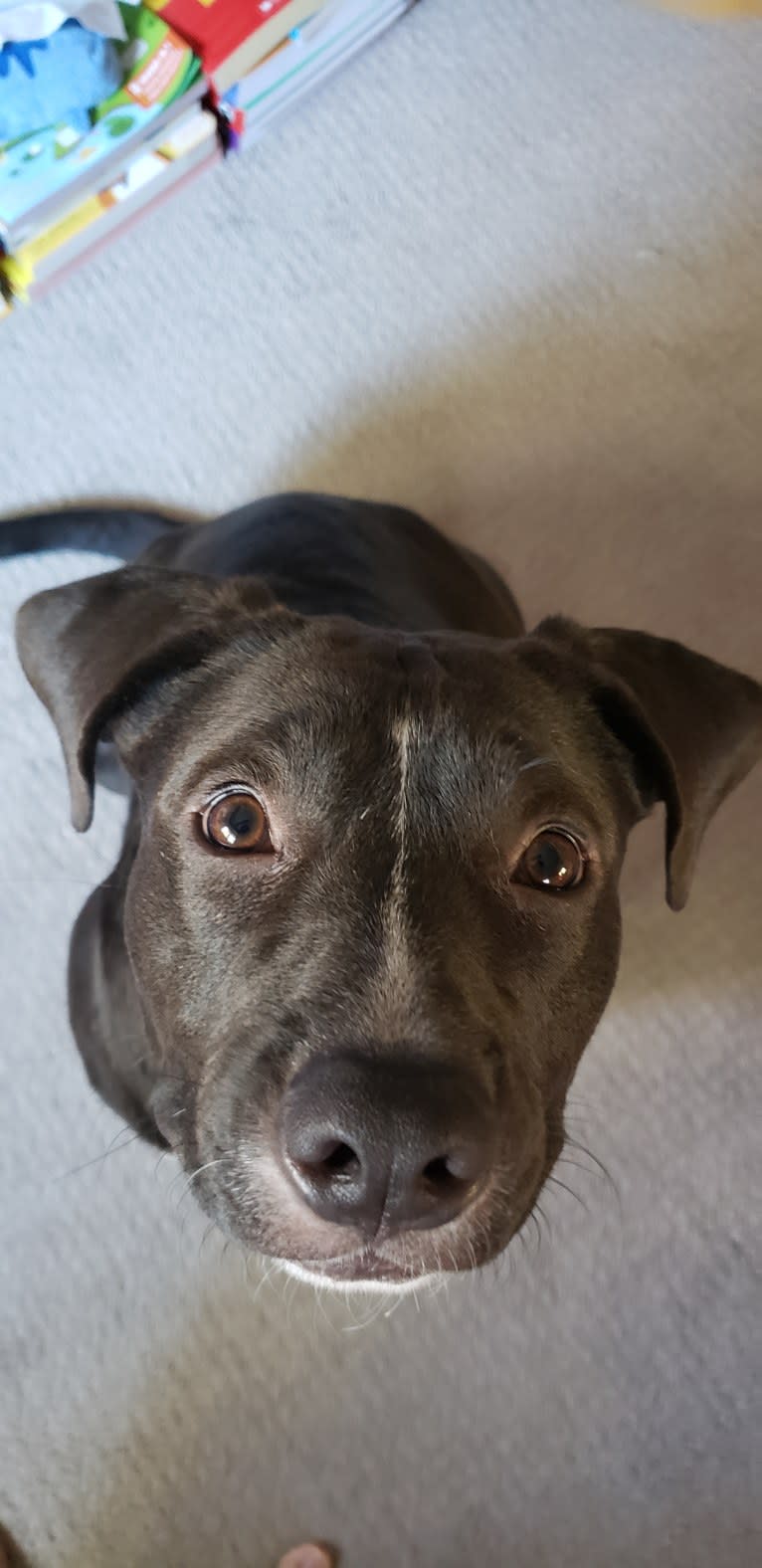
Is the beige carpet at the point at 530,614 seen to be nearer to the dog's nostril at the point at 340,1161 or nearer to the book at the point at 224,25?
the book at the point at 224,25

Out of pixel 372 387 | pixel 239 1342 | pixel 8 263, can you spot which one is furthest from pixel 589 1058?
pixel 8 263

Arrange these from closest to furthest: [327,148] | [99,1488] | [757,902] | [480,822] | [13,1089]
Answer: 1. [480,822]
2. [99,1488]
3. [13,1089]
4. [757,902]
5. [327,148]

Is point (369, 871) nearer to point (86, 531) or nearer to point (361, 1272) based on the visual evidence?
point (361, 1272)

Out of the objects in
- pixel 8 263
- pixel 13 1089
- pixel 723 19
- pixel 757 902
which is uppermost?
pixel 8 263

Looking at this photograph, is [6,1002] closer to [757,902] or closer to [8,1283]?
[8,1283]

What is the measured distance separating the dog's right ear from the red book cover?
176cm

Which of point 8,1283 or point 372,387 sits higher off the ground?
point 372,387

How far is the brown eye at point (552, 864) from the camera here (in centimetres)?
153

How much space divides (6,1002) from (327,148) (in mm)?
2440

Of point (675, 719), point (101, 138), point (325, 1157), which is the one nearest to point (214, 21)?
point (101, 138)

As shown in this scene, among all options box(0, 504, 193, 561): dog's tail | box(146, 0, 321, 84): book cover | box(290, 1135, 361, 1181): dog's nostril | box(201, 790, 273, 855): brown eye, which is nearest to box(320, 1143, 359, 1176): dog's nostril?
box(290, 1135, 361, 1181): dog's nostril

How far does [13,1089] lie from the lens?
2506 mm

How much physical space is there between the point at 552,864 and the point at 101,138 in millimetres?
2244

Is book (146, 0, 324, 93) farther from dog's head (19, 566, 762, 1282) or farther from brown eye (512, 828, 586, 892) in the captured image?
brown eye (512, 828, 586, 892)
